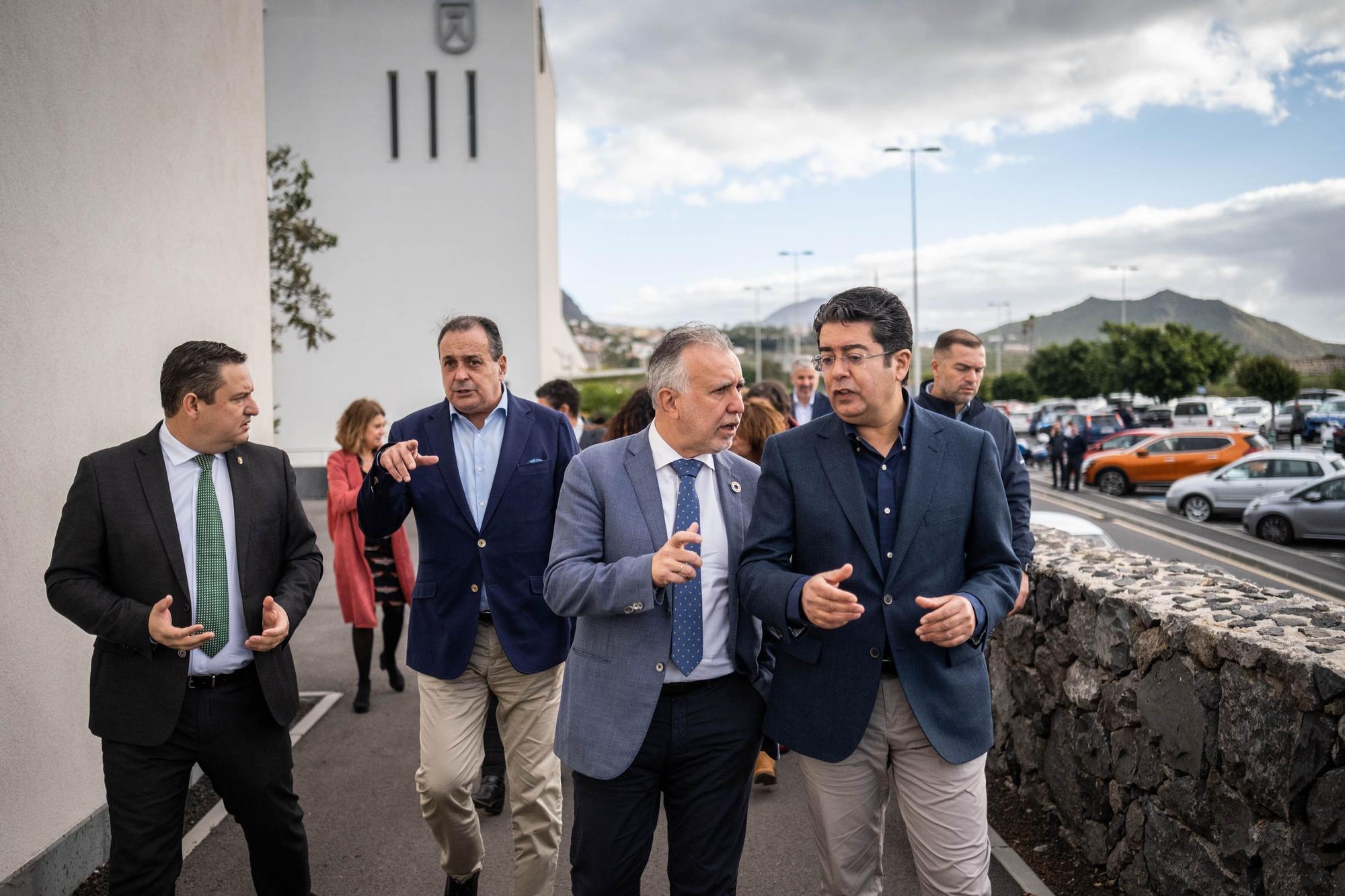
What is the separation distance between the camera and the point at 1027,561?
4.36m

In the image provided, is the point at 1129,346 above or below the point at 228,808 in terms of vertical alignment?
above

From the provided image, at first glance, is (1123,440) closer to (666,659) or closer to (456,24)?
(456,24)

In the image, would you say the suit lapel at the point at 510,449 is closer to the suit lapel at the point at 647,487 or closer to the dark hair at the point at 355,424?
the suit lapel at the point at 647,487

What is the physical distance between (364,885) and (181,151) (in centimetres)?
405

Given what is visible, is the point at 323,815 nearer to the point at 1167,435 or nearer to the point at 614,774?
the point at 614,774

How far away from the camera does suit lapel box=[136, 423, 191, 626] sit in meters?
3.02

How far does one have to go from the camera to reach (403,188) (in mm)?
27000

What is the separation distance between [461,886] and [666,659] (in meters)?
1.68

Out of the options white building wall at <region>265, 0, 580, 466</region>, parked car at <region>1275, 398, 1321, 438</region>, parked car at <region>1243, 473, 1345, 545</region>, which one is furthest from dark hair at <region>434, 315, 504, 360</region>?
parked car at <region>1275, 398, 1321, 438</region>

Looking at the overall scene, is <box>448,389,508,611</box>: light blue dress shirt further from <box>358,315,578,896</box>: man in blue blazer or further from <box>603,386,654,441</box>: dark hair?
<box>603,386,654,441</box>: dark hair

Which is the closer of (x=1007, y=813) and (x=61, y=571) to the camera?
(x=61, y=571)

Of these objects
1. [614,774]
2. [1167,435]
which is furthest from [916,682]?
[1167,435]

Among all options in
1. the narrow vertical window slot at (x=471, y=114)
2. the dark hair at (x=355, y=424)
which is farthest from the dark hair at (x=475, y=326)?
the narrow vertical window slot at (x=471, y=114)

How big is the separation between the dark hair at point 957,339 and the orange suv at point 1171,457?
2318cm
